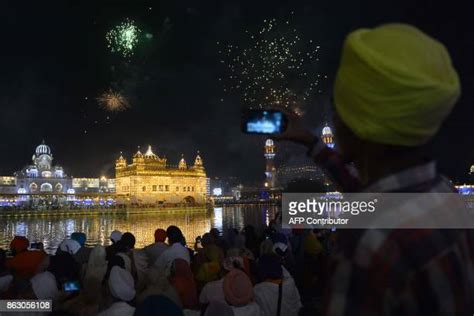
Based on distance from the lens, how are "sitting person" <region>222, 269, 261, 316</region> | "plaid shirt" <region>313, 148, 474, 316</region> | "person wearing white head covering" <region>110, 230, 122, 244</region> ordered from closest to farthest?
"plaid shirt" <region>313, 148, 474, 316</region>, "sitting person" <region>222, 269, 261, 316</region>, "person wearing white head covering" <region>110, 230, 122, 244</region>

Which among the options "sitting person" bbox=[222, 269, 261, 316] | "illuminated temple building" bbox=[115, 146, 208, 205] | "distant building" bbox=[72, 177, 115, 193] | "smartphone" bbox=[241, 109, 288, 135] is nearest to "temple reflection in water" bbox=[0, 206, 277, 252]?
"illuminated temple building" bbox=[115, 146, 208, 205]

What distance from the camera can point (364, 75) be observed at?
3.50 feet

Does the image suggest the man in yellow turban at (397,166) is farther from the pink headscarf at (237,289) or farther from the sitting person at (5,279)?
the sitting person at (5,279)

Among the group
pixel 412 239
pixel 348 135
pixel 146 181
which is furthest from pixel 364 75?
pixel 146 181

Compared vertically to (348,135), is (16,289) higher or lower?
lower

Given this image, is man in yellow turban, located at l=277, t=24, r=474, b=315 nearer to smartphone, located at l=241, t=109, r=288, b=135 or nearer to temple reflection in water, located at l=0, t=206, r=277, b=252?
smartphone, located at l=241, t=109, r=288, b=135

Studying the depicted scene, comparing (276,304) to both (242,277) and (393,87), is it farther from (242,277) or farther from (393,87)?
(393,87)

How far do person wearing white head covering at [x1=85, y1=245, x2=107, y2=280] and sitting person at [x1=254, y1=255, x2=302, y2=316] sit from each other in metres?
1.63

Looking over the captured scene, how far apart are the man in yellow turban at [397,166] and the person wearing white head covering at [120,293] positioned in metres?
2.75

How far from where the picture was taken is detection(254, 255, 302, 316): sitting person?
4.05 meters

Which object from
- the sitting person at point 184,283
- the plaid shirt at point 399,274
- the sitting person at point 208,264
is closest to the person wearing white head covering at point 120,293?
the sitting person at point 184,283

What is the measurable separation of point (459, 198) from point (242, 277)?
9.13 feet

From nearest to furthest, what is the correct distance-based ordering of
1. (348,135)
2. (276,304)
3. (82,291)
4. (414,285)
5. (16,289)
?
(414,285), (348,135), (82,291), (276,304), (16,289)

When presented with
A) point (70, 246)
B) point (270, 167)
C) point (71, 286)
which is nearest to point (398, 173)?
point (71, 286)
